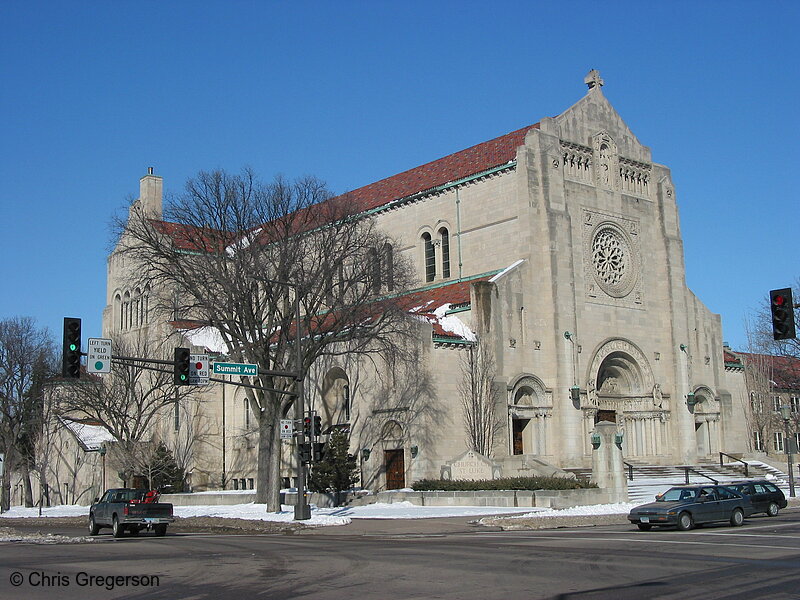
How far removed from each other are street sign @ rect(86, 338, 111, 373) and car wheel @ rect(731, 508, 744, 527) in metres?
18.5

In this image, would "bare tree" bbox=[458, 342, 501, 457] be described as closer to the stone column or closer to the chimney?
the stone column

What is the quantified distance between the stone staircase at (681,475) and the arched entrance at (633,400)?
2.51 meters

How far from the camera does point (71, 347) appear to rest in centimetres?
2517

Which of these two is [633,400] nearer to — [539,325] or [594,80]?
[539,325]

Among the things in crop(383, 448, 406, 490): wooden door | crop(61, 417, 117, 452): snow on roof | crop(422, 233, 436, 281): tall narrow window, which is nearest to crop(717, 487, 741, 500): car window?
crop(383, 448, 406, 490): wooden door

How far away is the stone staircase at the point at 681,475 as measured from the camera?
44.6 metres

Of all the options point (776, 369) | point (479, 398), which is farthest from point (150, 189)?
point (776, 369)

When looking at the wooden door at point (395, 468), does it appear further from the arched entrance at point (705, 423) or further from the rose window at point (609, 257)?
the arched entrance at point (705, 423)

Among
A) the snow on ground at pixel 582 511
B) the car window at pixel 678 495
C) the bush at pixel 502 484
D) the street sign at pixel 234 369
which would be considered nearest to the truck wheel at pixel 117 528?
the street sign at pixel 234 369

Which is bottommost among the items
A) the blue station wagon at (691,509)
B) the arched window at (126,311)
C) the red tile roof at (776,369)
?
the blue station wagon at (691,509)

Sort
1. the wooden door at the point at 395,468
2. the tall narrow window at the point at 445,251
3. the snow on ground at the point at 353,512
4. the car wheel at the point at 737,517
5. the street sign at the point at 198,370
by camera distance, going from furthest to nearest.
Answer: the tall narrow window at the point at 445,251 < the wooden door at the point at 395,468 < the snow on ground at the point at 353,512 < the street sign at the point at 198,370 < the car wheel at the point at 737,517

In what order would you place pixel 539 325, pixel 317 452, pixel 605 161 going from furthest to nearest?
1. pixel 605 161
2. pixel 539 325
3. pixel 317 452

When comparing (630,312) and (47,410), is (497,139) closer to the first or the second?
(630,312)

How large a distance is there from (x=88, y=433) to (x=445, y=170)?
31.7 m
